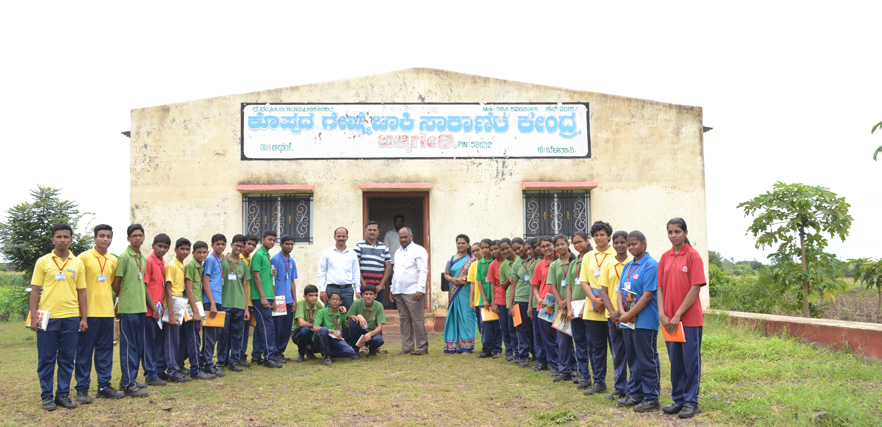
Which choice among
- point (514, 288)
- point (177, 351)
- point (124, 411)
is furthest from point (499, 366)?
point (124, 411)

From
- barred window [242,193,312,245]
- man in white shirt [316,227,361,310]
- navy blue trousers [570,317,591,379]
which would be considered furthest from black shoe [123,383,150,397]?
barred window [242,193,312,245]

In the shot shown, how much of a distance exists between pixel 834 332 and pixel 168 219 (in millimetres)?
9740

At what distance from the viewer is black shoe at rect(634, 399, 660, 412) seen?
509 cm

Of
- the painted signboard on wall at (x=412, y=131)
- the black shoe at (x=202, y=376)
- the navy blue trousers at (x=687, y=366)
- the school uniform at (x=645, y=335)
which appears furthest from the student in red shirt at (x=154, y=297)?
the painted signboard on wall at (x=412, y=131)

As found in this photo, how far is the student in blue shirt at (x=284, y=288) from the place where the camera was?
772cm

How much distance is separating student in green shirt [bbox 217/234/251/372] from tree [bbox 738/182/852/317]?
8449mm

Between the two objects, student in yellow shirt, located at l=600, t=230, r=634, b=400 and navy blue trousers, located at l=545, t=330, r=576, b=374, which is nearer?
student in yellow shirt, located at l=600, t=230, r=634, b=400

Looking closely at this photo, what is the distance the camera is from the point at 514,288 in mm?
7652

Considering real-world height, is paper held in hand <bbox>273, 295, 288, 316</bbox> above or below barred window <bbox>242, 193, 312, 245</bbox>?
below

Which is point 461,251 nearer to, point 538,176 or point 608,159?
point 538,176

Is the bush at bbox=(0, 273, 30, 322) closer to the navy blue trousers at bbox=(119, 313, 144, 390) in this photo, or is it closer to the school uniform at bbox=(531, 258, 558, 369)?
the navy blue trousers at bbox=(119, 313, 144, 390)

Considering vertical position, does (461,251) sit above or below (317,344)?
above

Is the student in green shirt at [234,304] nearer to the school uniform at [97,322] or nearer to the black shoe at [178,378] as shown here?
the black shoe at [178,378]

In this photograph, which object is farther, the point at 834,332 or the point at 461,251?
the point at 461,251
